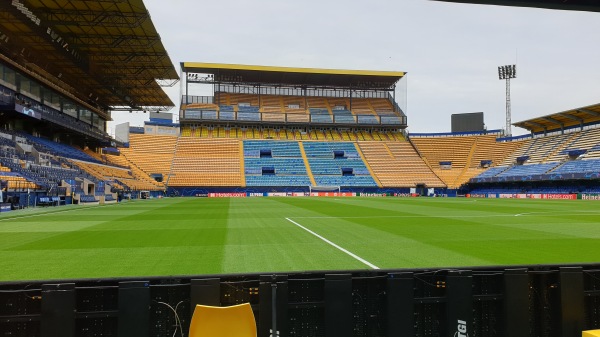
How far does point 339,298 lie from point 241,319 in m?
1.01

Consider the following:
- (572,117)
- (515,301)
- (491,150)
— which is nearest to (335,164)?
(491,150)

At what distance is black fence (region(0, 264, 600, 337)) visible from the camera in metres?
3.63

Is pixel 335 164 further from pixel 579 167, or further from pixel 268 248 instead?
pixel 268 248

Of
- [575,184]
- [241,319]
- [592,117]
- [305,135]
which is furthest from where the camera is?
[305,135]

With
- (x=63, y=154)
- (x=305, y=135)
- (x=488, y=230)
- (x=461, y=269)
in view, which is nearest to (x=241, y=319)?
(x=461, y=269)

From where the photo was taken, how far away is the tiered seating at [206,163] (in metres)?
62.9

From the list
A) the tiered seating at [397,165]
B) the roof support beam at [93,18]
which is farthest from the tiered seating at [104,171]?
the tiered seating at [397,165]

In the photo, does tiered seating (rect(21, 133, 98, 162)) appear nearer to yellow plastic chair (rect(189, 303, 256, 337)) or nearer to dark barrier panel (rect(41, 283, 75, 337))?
dark barrier panel (rect(41, 283, 75, 337))

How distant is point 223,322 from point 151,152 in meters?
71.9

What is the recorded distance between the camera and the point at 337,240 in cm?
1181

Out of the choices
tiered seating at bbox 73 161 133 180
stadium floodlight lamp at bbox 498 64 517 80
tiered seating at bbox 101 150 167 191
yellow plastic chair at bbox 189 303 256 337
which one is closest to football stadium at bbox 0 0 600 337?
yellow plastic chair at bbox 189 303 256 337

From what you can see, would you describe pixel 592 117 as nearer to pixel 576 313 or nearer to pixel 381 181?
pixel 381 181

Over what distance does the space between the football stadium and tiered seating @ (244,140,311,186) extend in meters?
0.36

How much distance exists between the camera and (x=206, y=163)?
68.0 metres
